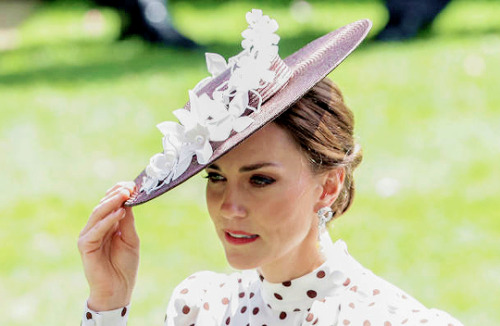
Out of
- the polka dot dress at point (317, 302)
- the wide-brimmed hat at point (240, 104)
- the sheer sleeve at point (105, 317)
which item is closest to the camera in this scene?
the wide-brimmed hat at point (240, 104)

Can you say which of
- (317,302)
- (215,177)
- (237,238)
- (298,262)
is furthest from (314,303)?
(215,177)

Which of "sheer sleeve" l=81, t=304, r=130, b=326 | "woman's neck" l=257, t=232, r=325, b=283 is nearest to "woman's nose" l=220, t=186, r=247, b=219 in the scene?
"woman's neck" l=257, t=232, r=325, b=283

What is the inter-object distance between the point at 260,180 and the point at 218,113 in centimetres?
23

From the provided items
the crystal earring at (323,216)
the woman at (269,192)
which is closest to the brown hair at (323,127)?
the woman at (269,192)

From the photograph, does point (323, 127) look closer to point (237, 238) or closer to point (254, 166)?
point (254, 166)

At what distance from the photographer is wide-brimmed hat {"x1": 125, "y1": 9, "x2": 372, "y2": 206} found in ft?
8.25

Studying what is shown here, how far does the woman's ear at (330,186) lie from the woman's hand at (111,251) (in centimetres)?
56

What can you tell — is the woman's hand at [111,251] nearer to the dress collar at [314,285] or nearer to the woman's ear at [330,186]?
the dress collar at [314,285]

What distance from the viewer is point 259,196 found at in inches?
103

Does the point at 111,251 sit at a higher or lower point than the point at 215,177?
lower

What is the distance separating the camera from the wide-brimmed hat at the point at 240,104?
2.51 meters

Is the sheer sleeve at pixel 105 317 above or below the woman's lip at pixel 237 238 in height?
below

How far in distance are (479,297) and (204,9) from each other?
820 centimetres

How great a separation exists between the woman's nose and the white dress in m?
0.34
